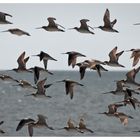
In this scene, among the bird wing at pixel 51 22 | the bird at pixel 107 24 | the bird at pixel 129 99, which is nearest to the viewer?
the bird at pixel 129 99

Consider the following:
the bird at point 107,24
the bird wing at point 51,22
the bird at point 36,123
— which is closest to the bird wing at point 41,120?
the bird at point 36,123

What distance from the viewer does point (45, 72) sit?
11539mm

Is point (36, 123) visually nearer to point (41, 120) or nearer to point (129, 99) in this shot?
point (41, 120)

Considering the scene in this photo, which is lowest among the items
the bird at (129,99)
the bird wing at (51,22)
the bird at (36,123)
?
the bird at (36,123)

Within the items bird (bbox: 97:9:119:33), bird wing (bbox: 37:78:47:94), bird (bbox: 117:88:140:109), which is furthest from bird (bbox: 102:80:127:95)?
bird wing (bbox: 37:78:47:94)

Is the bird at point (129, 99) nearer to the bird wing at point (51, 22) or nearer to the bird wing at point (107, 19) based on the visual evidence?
the bird wing at point (107, 19)

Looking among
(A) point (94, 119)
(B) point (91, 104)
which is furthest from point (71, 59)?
(B) point (91, 104)

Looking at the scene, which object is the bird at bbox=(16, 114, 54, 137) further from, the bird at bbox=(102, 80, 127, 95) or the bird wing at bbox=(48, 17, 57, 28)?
the bird wing at bbox=(48, 17, 57, 28)

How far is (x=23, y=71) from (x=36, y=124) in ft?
3.92

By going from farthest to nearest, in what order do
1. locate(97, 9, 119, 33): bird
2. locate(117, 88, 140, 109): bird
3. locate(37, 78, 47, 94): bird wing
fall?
locate(37, 78, 47, 94): bird wing, locate(97, 9, 119, 33): bird, locate(117, 88, 140, 109): bird

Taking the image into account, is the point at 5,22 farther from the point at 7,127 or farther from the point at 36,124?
the point at 7,127

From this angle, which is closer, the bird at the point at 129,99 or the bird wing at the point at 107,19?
the bird at the point at 129,99

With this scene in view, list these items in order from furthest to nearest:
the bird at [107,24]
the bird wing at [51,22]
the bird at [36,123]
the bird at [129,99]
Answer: the bird wing at [51,22], the bird at [107,24], the bird at [129,99], the bird at [36,123]

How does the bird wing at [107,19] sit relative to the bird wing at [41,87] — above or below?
above
